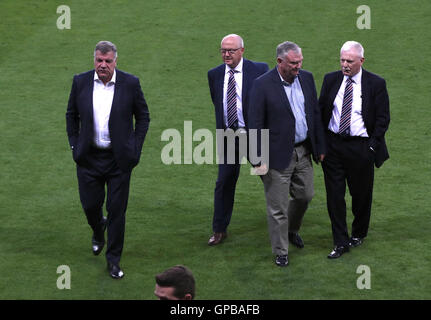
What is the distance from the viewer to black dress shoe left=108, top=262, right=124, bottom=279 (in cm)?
744

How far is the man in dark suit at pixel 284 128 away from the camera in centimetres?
752

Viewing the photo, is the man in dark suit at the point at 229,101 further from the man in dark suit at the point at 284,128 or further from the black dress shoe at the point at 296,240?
the black dress shoe at the point at 296,240

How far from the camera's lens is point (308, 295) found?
704 cm

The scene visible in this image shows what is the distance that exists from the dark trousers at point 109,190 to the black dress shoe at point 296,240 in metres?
1.58

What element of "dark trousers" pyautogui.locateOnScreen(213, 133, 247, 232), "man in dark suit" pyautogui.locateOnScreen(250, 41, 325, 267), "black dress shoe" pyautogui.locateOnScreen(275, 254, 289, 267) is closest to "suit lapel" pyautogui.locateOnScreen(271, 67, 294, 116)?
"man in dark suit" pyautogui.locateOnScreen(250, 41, 325, 267)

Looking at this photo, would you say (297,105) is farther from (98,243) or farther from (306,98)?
(98,243)

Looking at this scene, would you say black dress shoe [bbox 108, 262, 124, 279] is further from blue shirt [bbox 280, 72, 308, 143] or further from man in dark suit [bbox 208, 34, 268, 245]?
blue shirt [bbox 280, 72, 308, 143]

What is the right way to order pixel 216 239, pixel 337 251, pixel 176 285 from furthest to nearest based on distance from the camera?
pixel 216 239
pixel 337 251
pixel 176 285

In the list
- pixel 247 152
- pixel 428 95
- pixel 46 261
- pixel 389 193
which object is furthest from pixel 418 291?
Answer: pixel 428 95

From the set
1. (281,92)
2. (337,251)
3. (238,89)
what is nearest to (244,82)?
(238,89)

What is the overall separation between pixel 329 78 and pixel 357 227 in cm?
135

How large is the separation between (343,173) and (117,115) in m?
2.03

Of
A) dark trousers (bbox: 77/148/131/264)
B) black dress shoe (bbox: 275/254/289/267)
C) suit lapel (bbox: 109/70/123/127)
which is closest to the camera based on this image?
suit lapel (bbox: 109/70/123/127)

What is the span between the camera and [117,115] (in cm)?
729
